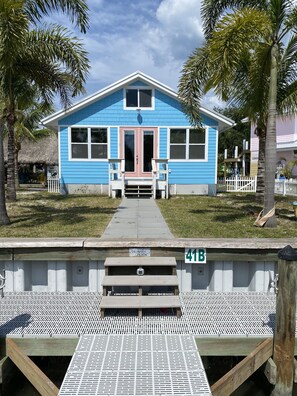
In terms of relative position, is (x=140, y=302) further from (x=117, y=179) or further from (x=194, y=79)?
(x=117, y=179)

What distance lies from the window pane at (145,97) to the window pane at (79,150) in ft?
10.1

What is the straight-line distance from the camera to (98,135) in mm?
15086

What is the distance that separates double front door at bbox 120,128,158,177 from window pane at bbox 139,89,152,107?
3.52 ft

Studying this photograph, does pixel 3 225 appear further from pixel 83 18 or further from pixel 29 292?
pixel 83 18

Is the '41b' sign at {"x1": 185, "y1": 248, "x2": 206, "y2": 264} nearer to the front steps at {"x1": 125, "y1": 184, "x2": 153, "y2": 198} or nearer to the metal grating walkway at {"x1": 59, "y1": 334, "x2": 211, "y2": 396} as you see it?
the metal grating walkway at {"x1": 59, "y1": 334, "x2": 211, "y2": 396}

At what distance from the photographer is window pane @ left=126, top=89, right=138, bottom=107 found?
14844 millimetres

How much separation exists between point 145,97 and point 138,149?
2.24 metres

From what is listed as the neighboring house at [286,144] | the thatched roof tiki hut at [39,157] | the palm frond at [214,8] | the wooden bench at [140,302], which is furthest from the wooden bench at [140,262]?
the thatched roof tiki hut at [39,157]

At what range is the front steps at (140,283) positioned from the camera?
13.3 ft

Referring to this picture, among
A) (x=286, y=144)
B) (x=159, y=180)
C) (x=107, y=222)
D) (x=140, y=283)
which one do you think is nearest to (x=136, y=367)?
(x=140, y=283)

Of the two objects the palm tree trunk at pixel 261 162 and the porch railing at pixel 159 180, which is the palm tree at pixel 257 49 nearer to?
the palm tree trunk at pixel 261 162

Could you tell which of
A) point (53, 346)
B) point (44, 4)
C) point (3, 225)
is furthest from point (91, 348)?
point (44, 4)

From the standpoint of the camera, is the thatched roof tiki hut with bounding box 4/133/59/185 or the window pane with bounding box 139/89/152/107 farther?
the thatched roof tiki hut with bounding box 4/133/59/185

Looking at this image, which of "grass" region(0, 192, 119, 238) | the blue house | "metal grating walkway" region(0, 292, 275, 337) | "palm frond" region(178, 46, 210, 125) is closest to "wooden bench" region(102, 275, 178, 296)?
"metal grating walkway" region(0, 292, 275, 337)
